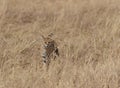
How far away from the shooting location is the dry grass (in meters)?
4.69

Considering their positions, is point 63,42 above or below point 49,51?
below

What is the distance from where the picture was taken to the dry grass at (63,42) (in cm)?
469

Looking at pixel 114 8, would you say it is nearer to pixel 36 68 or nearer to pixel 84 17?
pixel 84 17

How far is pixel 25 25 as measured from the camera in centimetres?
770

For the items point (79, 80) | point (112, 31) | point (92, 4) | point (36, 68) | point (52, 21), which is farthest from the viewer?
point (92, 4)

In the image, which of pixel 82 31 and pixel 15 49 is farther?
pixel 82 31

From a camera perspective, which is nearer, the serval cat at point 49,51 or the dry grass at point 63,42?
the dry grass at point 63,42

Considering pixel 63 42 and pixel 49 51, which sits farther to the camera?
pixel 63 42

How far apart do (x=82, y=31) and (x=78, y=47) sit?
1.13m

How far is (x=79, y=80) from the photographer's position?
463cm

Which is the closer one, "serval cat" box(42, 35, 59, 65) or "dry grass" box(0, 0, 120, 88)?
"dry grass" box(0, 0, 120, 88)

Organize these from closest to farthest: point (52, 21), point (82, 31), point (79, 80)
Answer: point (79, 80) → point (82, 31) → point (52, 21)

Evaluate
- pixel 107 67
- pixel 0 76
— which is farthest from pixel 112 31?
pixel 0 76

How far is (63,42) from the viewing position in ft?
21.8
